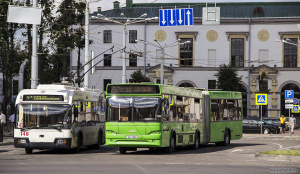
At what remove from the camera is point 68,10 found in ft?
174

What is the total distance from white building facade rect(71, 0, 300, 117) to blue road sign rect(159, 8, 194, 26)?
151 feet

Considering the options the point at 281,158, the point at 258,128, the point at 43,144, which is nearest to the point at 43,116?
the point at 43,144

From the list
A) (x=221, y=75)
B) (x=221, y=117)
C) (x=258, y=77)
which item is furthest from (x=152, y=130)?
(x=258, y=77)

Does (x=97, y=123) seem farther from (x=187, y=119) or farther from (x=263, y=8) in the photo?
(x=263, y=8)

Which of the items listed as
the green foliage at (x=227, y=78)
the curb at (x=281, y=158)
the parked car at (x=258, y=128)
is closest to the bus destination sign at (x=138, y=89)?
the curb at (x=281, y=158)

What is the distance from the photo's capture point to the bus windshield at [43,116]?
2441cm

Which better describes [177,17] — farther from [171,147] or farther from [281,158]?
[281,158]

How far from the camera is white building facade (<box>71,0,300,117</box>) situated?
8194 cm

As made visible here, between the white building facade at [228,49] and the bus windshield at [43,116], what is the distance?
5698 centimetres

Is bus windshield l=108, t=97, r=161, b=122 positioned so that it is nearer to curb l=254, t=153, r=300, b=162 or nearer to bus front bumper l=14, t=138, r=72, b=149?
bus front bumper l=14, t=138, r=72, b=149

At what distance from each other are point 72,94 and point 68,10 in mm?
28724

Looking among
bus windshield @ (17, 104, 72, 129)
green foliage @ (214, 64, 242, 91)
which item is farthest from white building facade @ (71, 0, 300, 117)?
bus windshield @ (17, 104, 72, 129)

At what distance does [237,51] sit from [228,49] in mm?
1105

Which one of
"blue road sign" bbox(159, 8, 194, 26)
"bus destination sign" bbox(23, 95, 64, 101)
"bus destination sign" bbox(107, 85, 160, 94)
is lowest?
"bus destination sign" bbox(23, 95, 64, 101)
